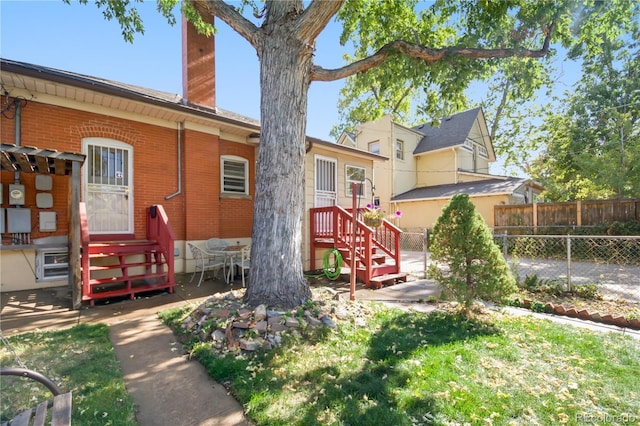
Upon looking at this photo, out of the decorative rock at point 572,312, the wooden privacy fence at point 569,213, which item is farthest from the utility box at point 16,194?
the wooden privacy fence at point 569,213

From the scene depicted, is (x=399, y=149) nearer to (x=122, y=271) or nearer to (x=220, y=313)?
(x=122, y=271)

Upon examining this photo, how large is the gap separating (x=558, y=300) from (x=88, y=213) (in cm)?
945

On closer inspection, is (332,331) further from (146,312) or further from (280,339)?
(146,312)

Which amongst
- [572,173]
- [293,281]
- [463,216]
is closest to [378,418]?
[293,281]

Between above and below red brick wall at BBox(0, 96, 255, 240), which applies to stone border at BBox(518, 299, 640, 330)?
below

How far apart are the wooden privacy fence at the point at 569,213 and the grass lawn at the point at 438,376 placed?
38.4 feet

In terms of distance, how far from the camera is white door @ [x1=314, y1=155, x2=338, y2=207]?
9.41 metres

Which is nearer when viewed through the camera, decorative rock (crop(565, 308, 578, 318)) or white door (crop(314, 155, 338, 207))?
decorative rock (crop(565, 308, 578, 318))

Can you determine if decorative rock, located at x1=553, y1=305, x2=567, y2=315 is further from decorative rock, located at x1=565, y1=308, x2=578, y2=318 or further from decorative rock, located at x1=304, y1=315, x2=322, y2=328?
decorative rock, located at x1=304, y1=315, x2=322, y2=328

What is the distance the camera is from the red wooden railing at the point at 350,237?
22.5ft

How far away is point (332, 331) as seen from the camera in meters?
3.82

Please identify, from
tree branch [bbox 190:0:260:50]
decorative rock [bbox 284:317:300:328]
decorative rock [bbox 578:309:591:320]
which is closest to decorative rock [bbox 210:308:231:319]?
decorative rock [bbox 284:317:300:328]

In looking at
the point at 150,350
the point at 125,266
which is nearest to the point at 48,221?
the point at 125,266

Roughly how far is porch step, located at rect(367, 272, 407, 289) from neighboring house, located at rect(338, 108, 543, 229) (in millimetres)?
10335
